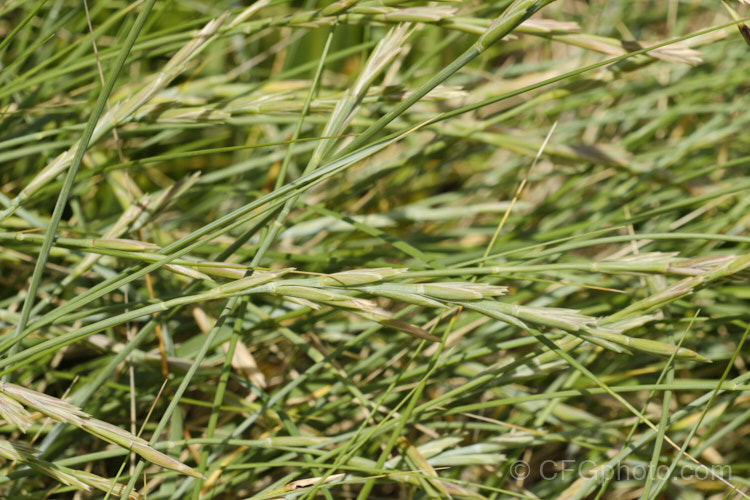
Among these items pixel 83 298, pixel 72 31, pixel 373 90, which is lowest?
pixel 83 298

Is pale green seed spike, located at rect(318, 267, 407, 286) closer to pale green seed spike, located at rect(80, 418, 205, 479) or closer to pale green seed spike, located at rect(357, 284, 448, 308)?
pale green seed spike, located at rect(357, 284, 448, 308)

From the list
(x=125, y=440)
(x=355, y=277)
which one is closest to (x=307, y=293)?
(x=355, y=277)

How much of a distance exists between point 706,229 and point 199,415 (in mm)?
952

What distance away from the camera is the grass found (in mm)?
565

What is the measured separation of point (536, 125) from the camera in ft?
4.15

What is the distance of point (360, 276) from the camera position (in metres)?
0.52

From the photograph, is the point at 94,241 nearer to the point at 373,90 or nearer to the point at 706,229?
the point at 373,90

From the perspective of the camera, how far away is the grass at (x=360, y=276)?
0.56m

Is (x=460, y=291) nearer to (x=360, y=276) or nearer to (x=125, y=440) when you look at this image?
(x=360, y=276)

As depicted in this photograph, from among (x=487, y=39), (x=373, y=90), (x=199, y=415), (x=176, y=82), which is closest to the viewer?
(x=487, y=39)

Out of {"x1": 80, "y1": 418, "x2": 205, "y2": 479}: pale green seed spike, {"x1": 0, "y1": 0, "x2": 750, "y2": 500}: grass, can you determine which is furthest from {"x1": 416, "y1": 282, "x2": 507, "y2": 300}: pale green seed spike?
{"x1": 80, "y1": 418, "x2": 205, "y2": 479}: pale green seed spike

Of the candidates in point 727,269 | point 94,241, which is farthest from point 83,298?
point 727,269

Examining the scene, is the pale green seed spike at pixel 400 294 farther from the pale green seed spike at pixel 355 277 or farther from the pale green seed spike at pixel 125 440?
the pale green seed spike at pixel 125 440

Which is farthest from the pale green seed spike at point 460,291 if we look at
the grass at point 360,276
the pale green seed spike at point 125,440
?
the pale green seed spike at point 125,440
